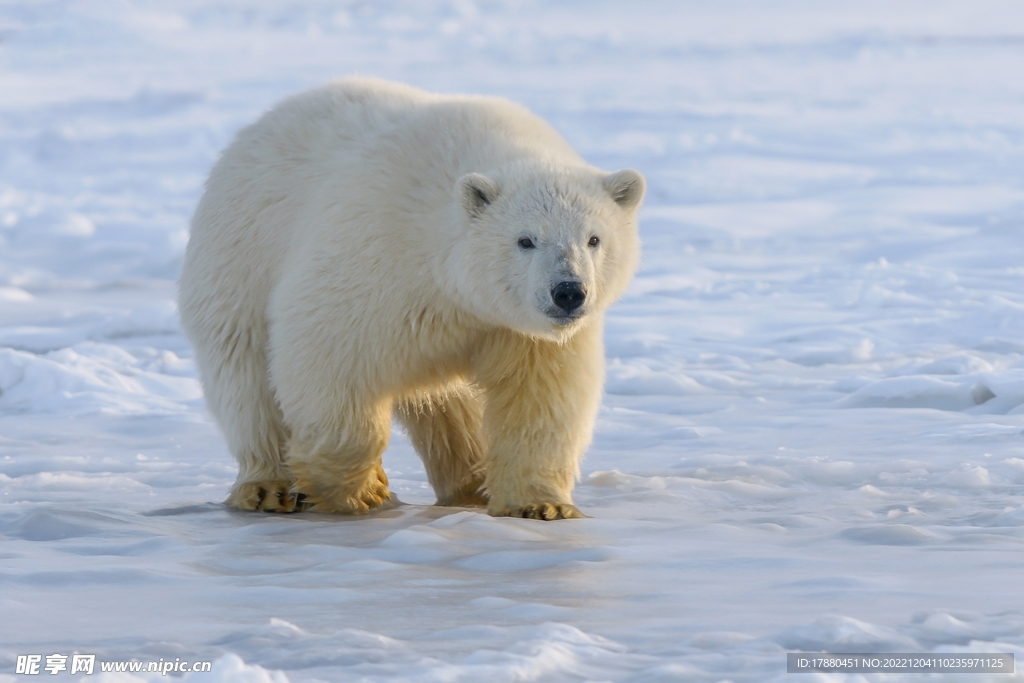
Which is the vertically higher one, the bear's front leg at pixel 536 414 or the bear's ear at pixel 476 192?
the bear's ear at pixel 476 192

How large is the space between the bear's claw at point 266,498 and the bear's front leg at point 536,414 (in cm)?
86

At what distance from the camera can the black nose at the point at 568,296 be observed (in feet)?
14.2

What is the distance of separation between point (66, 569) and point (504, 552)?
1.36 meters

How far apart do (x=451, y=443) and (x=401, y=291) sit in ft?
3.63

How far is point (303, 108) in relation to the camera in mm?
5555

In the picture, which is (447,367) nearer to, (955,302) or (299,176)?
(299,176)

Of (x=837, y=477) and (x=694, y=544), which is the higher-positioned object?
(x=837, y=477)

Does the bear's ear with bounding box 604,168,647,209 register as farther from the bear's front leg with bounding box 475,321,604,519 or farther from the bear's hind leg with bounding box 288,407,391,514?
the bear's hind leg with bounding box 288,407,391,514

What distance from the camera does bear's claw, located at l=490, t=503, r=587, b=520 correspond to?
485 cm

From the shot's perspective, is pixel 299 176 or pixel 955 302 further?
pixel 955 302

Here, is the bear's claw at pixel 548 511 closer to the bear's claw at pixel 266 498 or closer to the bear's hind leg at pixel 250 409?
the bear's claw at pixel 266 498

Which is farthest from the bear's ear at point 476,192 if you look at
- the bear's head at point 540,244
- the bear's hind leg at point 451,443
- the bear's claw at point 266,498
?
the bear's claw at point 266,498

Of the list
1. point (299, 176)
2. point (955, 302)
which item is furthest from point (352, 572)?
point (955, 302)

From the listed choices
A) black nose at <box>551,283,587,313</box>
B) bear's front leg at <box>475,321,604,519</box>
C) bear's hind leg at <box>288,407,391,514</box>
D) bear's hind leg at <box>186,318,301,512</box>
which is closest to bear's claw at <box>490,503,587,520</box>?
bear's front leg at <box>475,321,604,519</box>
